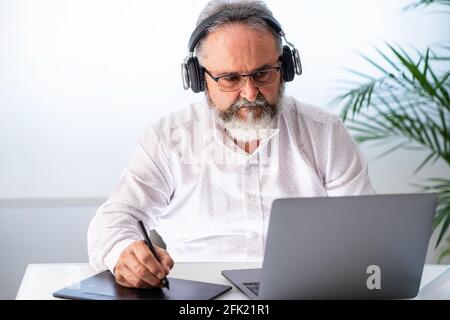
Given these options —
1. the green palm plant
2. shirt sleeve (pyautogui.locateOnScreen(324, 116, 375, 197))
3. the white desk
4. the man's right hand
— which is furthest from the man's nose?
the green palm plant

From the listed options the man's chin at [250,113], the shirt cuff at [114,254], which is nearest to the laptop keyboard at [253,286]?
the shirt cuff at [114,254]

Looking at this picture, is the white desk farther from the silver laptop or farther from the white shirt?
the white shirt

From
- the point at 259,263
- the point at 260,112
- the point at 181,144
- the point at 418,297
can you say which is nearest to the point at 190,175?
the point at 181,144

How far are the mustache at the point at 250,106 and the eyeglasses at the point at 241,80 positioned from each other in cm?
3

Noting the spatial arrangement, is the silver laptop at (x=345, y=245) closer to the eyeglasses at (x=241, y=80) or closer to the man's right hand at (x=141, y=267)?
the man's right hand at (x=141, y=267)

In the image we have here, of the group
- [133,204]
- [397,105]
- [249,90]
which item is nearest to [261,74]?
[249,90]

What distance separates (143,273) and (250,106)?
2.13ft

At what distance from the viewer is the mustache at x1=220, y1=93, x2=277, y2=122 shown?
6.26 feet

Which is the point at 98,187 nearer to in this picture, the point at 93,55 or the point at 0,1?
the point at 93,55

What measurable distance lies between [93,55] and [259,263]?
1.92m

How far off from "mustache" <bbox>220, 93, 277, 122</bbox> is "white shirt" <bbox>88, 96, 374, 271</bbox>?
0.08m

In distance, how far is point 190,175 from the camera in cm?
201

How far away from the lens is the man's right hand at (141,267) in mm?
1417

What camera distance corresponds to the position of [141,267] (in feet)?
4.66
